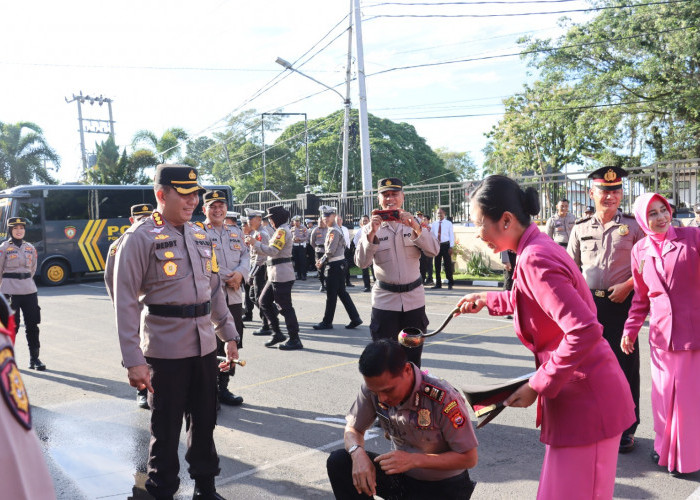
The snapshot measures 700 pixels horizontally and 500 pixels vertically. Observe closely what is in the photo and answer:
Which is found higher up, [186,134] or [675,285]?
[186,134]

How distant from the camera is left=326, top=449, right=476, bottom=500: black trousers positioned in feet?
9.48

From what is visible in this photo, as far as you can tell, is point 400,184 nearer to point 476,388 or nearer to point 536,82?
point 476,388

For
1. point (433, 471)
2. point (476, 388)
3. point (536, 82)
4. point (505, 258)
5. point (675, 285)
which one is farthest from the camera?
point (536, 82)

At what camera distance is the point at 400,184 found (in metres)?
5.67

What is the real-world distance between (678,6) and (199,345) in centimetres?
2118

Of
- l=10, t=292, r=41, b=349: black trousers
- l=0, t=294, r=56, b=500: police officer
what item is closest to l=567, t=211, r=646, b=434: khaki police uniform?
l=0, t=294, r=56, b=500: police officer

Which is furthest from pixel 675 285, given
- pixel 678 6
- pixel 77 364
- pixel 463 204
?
pixel 678 6

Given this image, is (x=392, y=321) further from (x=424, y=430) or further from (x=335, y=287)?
(x=335, y=287)

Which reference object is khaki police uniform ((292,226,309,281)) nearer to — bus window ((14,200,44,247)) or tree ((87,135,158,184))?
bus window ((14,200,44,247))

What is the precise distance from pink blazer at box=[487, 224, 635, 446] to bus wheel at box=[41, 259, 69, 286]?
21336 millimetres

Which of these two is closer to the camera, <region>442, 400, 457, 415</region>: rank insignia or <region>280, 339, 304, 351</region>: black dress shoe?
<region>442, 400, 457, 415</region>: rank insignia

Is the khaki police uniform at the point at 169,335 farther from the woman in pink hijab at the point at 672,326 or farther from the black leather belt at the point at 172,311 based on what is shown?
the woman in pink hijab at the point at 672,326

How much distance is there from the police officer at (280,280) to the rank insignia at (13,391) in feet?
23.1

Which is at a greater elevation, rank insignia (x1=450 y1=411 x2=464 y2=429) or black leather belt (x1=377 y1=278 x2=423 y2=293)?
black leather belt (x1=377 y1=278 x2=423 y2=293)
